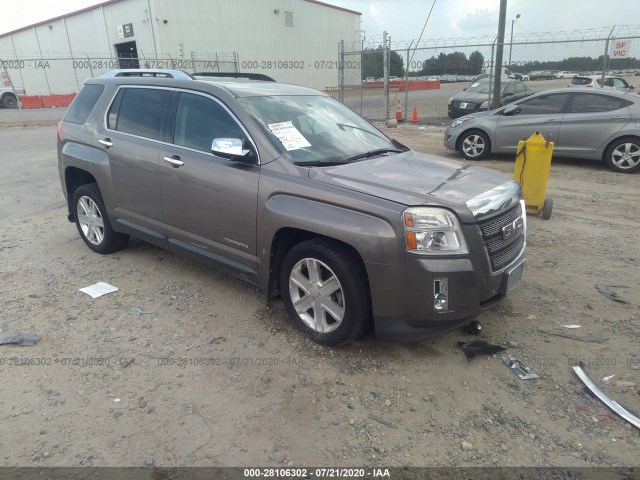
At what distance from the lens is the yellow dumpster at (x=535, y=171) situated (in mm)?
6156

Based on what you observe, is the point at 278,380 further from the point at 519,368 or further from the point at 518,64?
the point at 518,64

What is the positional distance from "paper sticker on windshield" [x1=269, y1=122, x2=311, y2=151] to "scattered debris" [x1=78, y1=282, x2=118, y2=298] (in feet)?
7.10

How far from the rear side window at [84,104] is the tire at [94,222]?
0.75 m

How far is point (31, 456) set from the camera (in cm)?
253

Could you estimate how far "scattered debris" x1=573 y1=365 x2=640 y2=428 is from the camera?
9.04ft

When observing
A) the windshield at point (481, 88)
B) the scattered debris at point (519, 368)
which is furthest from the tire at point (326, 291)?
the windshield at point (481, 88)

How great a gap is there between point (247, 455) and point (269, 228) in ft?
5.07

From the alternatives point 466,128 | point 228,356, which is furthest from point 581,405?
point 466,128

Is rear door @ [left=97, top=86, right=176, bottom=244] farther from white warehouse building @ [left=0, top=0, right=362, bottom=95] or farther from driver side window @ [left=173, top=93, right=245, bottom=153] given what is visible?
white warehouse building @ [left=0, top=0, right=362, bottom=95]

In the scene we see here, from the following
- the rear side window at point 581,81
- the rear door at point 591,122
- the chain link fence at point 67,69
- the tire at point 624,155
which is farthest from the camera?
the chain link fence at point 67,69

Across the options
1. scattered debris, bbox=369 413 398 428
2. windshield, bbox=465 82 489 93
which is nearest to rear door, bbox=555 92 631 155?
windshield, bbox=465 82 489 93

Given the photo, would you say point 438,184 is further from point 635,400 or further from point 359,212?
point 635,400

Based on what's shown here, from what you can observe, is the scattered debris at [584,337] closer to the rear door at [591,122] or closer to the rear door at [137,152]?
the rear door at [137,152]

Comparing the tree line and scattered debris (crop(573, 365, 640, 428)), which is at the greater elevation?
the tree line
